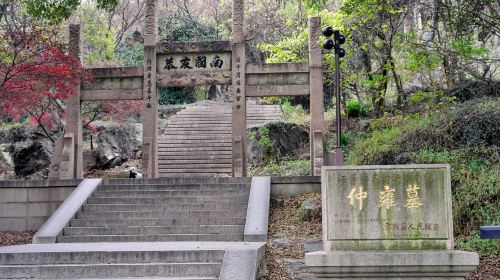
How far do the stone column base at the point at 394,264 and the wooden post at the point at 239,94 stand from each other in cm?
960

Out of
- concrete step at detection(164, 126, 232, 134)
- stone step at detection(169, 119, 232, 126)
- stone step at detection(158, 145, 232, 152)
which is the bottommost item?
stone step at detection(158, 145, 232, 152)

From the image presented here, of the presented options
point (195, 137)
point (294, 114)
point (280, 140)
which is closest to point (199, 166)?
point (195, 137)

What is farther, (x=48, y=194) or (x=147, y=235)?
(x=48, y=194)

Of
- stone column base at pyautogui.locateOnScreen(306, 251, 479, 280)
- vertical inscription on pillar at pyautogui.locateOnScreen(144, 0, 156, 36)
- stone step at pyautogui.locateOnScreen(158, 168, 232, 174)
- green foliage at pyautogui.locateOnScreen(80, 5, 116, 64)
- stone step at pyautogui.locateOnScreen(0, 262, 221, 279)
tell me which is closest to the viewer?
stone column base at pyautogui.locateOnScreen(306, 251, 479, 280)

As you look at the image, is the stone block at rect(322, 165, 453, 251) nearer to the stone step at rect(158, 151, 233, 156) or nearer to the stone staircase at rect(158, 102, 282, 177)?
the stone staircase at rect(158, 102, 282, 177)

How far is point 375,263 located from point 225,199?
24.1 feet

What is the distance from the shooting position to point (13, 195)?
13555 millimetres

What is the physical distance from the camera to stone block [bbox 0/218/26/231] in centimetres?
1340

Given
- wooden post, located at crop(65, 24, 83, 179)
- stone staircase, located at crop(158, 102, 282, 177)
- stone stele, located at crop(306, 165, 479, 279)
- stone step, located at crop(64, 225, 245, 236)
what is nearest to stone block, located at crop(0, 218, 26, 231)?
wooden post, located at crop(65, 24, 83, 179)

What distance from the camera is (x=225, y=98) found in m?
34.2

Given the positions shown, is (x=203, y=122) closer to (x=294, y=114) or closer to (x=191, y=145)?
(x=191, y=145)

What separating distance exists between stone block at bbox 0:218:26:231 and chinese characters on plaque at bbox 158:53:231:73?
19.4ft

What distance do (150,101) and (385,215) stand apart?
11203mm

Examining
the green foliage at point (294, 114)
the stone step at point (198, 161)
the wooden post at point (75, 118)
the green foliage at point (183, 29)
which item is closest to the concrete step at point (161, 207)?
the wooden post at point (75, 118)
